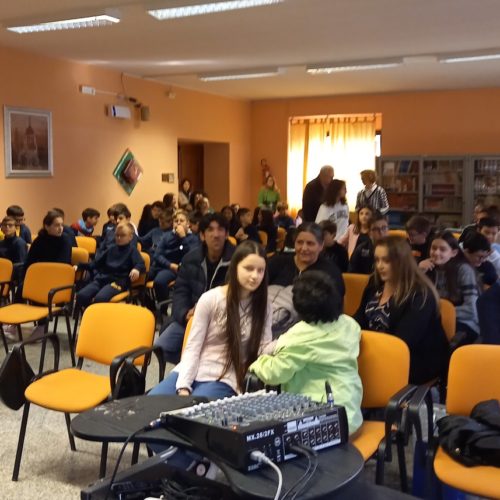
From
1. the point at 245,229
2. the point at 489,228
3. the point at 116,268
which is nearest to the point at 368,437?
the point at 489,228

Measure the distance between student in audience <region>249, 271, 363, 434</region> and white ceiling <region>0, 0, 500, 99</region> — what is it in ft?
10.9

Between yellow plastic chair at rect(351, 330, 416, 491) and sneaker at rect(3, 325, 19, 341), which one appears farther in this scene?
sneaker at rect(3, 325, 19, 341)

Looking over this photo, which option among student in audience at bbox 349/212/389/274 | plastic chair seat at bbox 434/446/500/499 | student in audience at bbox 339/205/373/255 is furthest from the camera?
student in audience at bbox 339/205/373/255

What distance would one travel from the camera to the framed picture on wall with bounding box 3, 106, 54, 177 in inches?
271

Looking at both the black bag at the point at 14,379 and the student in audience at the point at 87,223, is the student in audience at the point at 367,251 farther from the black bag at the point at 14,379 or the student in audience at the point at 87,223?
the student in audience at the point at 87,223

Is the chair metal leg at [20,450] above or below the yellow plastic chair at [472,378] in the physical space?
below

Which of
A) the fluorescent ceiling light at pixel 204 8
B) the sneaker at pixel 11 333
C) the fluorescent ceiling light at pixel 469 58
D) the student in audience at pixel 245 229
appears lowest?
the sneaker at pixel 11 333

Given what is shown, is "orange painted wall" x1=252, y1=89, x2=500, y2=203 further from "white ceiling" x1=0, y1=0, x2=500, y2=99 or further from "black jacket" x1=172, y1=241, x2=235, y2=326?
"black jacket" x1=172, y1=241, x2=235, y2=326

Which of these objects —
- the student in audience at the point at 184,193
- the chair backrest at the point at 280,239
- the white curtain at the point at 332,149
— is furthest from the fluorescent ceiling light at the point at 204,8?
the white curtain at the point at 332,149

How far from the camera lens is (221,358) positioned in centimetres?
272

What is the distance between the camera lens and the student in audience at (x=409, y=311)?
2.88 meters

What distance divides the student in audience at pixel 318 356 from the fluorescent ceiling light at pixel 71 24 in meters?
3.84

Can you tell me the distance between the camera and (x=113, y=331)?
10.3 feet

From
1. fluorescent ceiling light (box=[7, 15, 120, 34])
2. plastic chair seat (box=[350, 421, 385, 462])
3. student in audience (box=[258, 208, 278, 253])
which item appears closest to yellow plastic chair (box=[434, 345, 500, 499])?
plastic chair seat (box=[350, 421, 385, 462])
